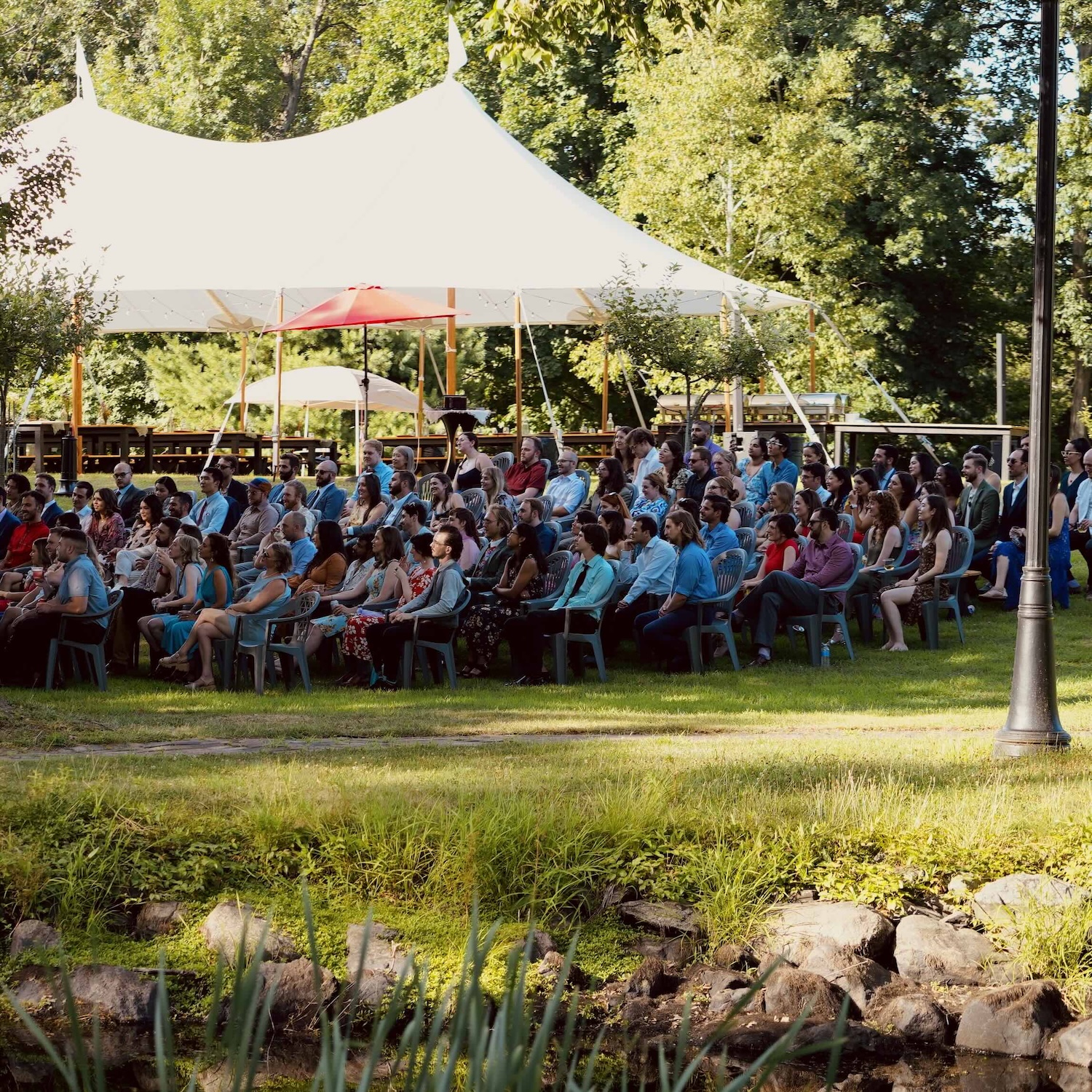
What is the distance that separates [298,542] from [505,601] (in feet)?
6.21

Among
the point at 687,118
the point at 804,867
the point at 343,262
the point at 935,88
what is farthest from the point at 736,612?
the point at 935,88

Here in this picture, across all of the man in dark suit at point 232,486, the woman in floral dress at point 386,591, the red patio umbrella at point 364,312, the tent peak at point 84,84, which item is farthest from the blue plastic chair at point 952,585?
the tent peak at point 84,84

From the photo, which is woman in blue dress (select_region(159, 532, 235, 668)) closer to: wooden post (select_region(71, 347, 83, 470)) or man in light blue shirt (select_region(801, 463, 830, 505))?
man in light blue shirt (select_region(801, 463, 830, 505))

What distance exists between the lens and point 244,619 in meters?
11.9

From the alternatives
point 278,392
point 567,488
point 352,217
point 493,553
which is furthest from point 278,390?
point 493,553

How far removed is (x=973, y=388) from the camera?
37281 mm

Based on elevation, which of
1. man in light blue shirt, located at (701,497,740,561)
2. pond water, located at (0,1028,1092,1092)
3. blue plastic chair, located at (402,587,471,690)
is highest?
man in light blue shirt, located at (701,497,740,561)

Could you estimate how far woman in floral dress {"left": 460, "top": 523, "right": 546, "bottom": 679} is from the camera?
12.5 meters

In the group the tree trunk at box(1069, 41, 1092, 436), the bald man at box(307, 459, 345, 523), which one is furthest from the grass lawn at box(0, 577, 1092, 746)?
the tree trunk at box(1069, 41, 1092, 436)

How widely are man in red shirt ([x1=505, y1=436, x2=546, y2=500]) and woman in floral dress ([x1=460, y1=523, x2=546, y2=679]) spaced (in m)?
4.09

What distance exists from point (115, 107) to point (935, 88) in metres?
20.4

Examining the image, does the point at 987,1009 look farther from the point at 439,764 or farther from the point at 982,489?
the point at 982,489

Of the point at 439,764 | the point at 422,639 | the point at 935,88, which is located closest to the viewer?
the point at 439,764

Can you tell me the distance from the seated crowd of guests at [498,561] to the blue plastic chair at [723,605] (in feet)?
0.27
